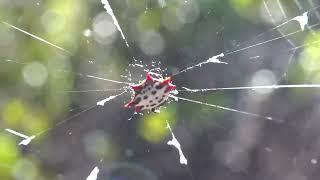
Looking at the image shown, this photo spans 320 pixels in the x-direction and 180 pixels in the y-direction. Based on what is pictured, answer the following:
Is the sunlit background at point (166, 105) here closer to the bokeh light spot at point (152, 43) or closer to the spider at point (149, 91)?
the bokeh light spot at point (152, 43)

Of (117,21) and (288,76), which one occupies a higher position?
(117,21)

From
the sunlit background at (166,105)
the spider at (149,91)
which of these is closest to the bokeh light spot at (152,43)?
the sunlit background at (166,105)

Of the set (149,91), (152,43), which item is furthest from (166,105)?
(149,91)

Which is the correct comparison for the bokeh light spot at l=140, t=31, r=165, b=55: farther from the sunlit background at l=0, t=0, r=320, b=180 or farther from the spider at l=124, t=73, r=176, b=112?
the spider at l=124, t=73, r=176, b=112

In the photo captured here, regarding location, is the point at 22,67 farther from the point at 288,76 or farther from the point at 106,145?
the point at 288,76

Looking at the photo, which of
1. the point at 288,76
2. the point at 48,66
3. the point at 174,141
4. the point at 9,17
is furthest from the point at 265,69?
the point at 9,17

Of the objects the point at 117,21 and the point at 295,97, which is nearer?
the point at 117,21
